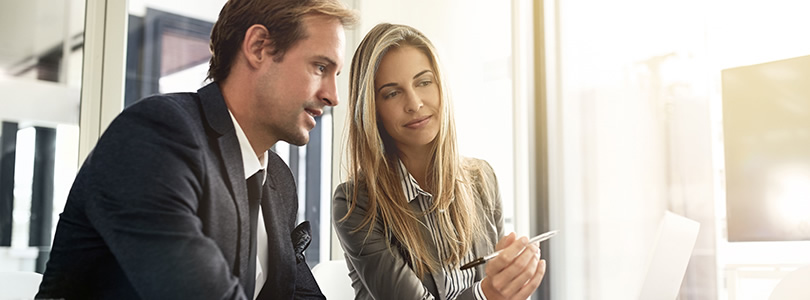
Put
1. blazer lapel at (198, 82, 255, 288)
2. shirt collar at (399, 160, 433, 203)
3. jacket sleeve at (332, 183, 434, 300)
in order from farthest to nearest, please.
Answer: shirt collar at (399, 160, 433, 203) < jacket sleeve at (332, 183, 434, 300) < blazer lapel at (198, 82, 255, 288)

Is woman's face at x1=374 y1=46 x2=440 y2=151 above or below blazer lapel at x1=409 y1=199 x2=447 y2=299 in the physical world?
above

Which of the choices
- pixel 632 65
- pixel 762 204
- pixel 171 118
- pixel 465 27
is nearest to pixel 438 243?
pixel 171 118

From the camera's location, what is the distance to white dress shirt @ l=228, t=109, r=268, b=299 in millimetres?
985

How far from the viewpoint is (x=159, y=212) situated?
2.45ft

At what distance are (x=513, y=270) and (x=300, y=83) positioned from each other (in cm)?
46

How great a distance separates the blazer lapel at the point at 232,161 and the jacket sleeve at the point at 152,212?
3.5 inches

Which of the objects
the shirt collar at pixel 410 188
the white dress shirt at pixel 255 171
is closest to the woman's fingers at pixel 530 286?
the shirt collar at pixel 410 188

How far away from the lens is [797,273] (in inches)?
54.4

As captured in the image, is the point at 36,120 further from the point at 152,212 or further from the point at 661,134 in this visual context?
the point at 661,134

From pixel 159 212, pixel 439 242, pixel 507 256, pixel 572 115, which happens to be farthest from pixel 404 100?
Answer: pixel 572 115

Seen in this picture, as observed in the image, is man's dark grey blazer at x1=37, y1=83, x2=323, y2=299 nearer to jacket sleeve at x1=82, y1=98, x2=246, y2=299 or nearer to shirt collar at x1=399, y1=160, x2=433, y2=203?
jacket sleeve at x1=82, y1=98, x2=246, y2=299

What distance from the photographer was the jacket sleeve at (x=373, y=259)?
49.4 inches

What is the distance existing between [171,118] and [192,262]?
19 cm

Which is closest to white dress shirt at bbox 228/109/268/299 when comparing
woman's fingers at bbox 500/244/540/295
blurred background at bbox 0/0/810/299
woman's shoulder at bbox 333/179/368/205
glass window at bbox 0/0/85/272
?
woman's shoulder at bbox 333/179/368/205
